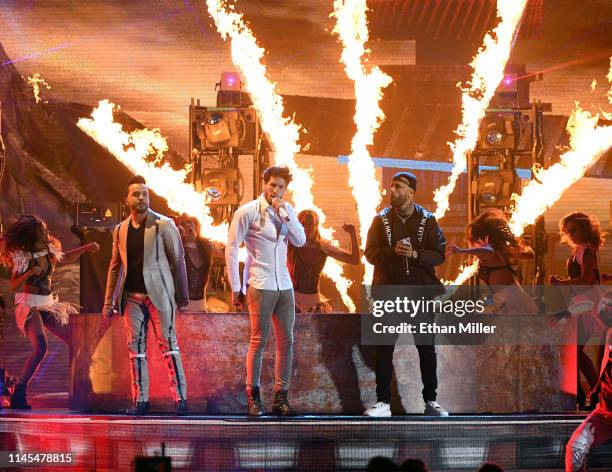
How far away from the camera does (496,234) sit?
6934 millimetres

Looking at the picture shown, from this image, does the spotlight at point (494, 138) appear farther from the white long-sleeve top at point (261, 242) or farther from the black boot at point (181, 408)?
the black boot at point (181, 408)

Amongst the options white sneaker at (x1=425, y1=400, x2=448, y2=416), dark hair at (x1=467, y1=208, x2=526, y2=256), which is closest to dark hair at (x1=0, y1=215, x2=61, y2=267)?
white sneaker at (x1=425, y1=400, x2=448, y2=416)

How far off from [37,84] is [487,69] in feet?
16.1

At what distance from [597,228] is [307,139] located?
13.9 feet

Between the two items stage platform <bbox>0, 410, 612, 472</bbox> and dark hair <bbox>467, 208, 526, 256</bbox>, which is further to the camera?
dark hair <bbox>467, 208, 526, 256</bbox>

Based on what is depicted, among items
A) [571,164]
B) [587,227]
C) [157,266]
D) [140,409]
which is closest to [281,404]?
[140,409]

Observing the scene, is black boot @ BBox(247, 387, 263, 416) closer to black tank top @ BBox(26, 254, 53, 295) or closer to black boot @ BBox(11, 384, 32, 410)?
black boot @ BBox(11, 384, 32, 410)

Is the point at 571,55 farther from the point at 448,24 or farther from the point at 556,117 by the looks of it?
the point at 448,24

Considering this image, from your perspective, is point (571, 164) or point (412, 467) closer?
point (412, 467)

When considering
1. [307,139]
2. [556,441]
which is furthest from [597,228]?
[307,139]

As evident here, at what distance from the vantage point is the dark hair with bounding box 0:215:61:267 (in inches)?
Result: 269

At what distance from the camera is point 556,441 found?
5.71 meters

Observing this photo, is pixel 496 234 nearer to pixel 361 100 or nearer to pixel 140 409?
pixel 140 409

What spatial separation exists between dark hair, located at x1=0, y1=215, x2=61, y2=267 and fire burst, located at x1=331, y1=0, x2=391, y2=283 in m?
4.32
